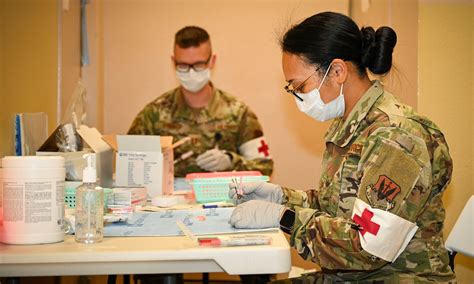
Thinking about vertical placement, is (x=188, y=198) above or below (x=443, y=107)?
below

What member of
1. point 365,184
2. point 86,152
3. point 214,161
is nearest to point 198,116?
point 214,161

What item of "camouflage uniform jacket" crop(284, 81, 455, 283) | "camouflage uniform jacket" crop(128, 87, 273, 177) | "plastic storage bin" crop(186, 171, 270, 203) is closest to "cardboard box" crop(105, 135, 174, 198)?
"plastic storage bin" crop(186, 171, 270, 203)

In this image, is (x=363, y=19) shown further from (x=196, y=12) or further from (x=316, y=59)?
(x=316, y=59)

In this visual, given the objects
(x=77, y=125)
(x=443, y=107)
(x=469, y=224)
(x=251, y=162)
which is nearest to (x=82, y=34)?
(x=251, y=162)

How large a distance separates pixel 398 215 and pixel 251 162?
72.1 inches

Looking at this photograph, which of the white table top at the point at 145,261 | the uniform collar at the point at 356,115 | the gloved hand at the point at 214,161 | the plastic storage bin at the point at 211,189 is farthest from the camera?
the gloved hand at the point at 214,161

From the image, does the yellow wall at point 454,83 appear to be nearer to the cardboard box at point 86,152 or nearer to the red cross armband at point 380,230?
the red cross armband at point 380,230

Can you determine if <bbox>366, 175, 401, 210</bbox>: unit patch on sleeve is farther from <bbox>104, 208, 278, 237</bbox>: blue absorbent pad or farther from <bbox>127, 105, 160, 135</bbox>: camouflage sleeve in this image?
<bbox>127, 105, 160, 135</bbox>: camouflage sleeve

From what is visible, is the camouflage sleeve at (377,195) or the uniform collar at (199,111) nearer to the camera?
the camouflage sleeve at (377,195)

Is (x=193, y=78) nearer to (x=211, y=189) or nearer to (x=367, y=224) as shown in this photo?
(x=211, y=189)

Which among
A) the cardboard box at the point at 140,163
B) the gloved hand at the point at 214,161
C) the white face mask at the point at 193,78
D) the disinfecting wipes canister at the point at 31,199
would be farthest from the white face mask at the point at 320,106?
the white face mask at the point at 193,78

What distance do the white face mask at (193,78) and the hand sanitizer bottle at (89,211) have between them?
2.09 meters

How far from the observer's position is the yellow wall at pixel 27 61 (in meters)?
1.75

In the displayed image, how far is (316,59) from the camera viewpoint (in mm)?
1570
